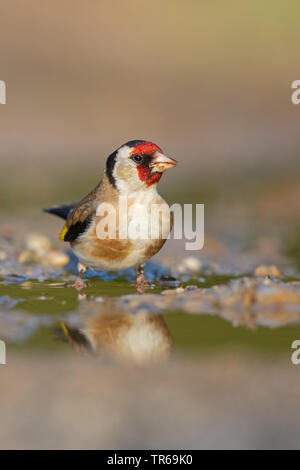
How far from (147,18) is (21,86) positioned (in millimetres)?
6057

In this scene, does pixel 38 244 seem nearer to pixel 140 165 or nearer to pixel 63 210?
pixel 63 210

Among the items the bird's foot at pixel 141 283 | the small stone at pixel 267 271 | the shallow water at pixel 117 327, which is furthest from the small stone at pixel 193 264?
the shallow water at pixel 117 327

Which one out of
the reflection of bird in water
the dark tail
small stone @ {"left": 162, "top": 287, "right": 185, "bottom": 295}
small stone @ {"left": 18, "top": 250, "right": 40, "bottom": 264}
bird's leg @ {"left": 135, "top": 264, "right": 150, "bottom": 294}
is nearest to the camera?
the reflection of bird in water

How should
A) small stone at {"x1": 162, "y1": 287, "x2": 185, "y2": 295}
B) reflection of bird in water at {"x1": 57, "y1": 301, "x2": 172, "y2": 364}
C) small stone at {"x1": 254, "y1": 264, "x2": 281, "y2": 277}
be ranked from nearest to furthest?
1. reflection of bird in water at {"x1": 57, "y1": 301, "x2": 172, "y2": 364}
2. small stone at {"x1": 162, "y1": 287, "x2": 185, "y2": 295}
3. small stone at {"x1": 254, "y1": 264, "x2": 281, "y2": 277}

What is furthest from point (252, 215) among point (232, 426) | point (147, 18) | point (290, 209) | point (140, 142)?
point (147, 18)

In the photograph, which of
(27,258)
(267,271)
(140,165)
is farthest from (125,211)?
(27,258)

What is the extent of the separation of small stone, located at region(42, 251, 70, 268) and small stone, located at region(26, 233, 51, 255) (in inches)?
6.3

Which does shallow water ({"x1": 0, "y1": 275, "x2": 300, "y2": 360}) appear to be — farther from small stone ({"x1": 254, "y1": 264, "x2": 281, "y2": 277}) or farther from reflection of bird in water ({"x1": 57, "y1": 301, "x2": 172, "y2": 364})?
small stone ({"x1": 254, "y1": 264, "x2": 281, "y2": 277})

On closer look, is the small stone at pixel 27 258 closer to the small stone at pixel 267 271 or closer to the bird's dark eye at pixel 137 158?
the bird's dark eye at pixel 137 158

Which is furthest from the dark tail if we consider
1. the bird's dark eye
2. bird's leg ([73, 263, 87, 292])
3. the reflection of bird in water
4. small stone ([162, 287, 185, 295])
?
the reflection of bird in water

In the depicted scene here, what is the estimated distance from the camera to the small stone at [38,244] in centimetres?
715

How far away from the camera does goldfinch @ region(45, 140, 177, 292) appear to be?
17.8 feet

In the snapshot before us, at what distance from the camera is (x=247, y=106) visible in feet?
59.5

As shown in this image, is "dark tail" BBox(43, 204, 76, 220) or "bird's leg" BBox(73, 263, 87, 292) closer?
"bird's leg" BBox(73, 263, 87, 292)
